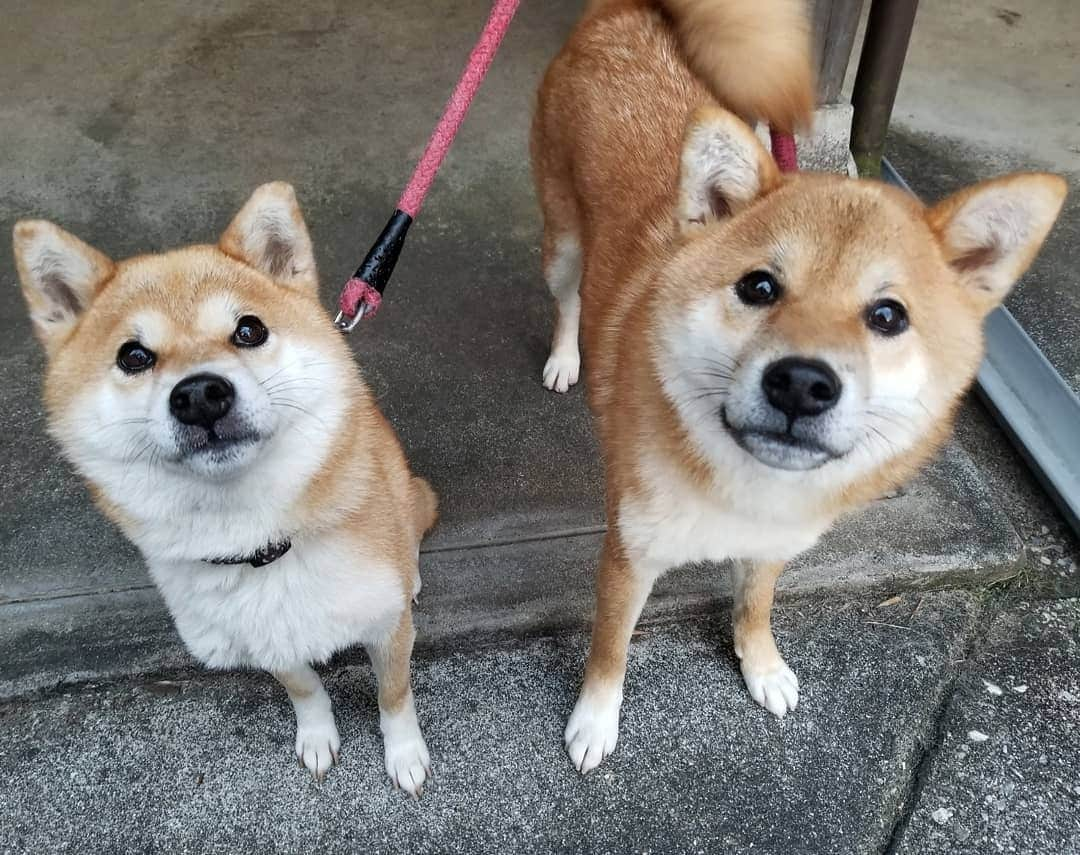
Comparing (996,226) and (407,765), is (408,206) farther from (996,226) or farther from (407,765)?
(407,765)

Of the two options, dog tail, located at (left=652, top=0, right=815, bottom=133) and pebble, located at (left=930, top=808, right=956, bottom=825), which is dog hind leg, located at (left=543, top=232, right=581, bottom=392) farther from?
pebble, located at (left=930, top=808, right=956, bottom=825)

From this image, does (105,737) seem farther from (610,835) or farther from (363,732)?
(610,835)

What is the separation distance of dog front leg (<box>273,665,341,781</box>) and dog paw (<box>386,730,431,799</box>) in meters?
0.16

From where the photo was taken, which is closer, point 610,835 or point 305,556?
point 305,556

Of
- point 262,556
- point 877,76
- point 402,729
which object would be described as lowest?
point 402,729

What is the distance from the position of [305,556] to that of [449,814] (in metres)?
0.81

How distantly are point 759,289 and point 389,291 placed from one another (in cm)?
203

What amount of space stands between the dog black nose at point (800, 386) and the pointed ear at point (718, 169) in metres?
0.47

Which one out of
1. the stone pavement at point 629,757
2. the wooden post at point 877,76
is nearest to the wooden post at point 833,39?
the wooden post at point 877,76

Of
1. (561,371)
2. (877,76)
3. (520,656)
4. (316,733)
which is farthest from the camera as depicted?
(877,76)

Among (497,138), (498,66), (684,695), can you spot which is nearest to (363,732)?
(684,695)

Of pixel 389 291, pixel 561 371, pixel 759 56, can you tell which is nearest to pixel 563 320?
pixel 561 371

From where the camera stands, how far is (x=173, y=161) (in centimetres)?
371

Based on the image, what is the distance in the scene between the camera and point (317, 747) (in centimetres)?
197
